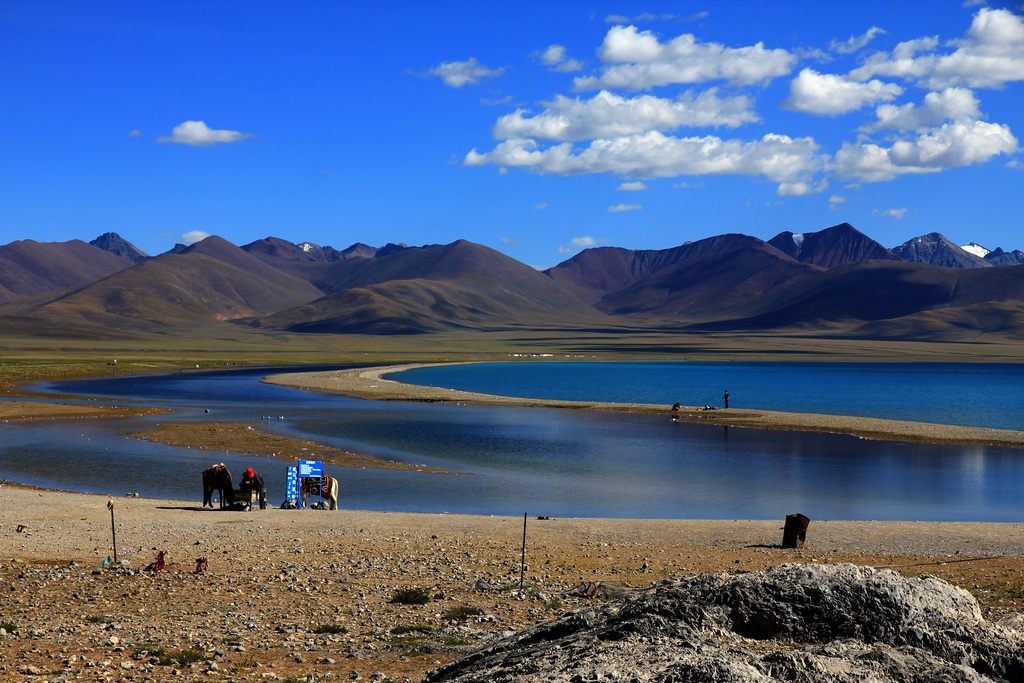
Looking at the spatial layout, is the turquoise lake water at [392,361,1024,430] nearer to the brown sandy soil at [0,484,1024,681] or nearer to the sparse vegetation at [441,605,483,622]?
the brown sandy soil at [0,484,1024,681]

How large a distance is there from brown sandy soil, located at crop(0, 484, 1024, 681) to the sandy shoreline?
3317cm

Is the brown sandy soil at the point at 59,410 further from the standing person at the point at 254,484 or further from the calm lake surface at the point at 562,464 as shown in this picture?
the standing person at the point at 254,484

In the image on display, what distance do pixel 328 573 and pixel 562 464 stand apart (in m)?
29.1

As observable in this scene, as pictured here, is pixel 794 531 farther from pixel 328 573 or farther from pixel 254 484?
Answer: pixel 254 484

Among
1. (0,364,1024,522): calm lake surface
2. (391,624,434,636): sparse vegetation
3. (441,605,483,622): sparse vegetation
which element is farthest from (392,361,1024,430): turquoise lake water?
(391,624,434,636): sparse vegetation

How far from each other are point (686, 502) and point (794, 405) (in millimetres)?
56797

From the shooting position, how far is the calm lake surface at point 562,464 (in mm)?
37188

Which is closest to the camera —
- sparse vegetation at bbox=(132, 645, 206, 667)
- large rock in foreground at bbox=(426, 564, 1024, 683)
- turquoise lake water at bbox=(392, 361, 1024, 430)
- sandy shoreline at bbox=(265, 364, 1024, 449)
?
large rock in foreground at bbox=(426, 564, 1024, 683)

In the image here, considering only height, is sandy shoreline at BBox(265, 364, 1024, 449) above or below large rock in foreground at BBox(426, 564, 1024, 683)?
below

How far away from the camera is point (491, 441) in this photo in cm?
5847

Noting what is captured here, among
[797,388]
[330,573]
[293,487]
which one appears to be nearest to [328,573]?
[330,573]

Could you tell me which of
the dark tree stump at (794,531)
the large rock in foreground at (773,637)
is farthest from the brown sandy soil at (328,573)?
the large rock in foreground at (773,637)

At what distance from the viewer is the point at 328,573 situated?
20781 millimetres

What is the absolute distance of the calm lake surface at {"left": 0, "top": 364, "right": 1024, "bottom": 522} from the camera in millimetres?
37188
